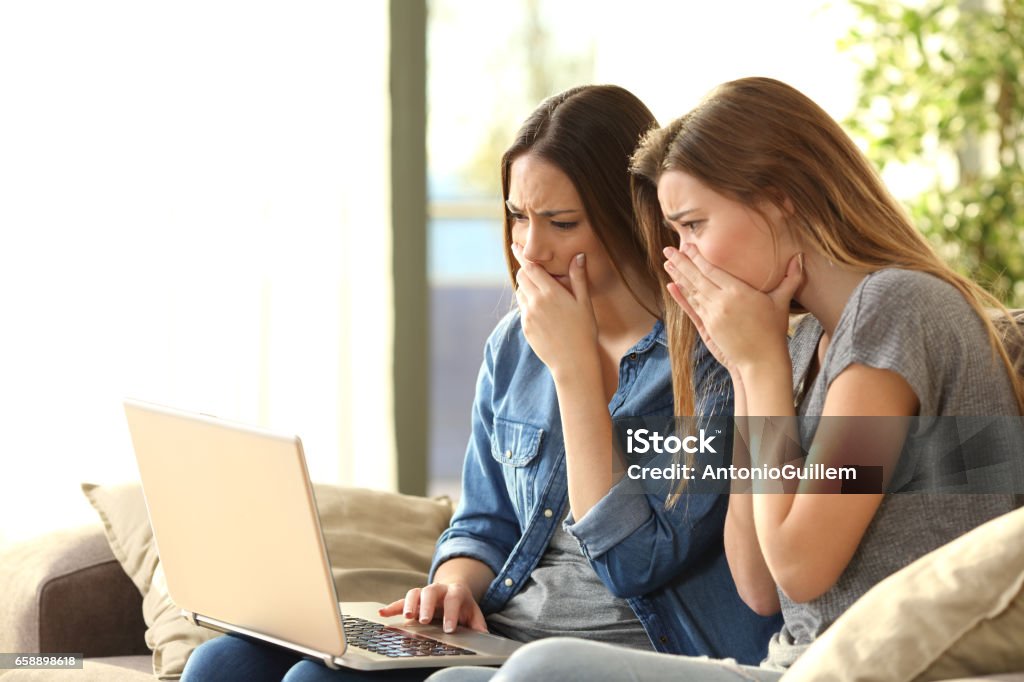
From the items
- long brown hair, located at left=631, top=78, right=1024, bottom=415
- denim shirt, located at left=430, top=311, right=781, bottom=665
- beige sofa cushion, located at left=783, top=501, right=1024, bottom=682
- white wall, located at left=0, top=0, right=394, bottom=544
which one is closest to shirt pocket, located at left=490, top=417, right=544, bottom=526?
denim shirt, located at left=430, top=311, right=781, bottom=665

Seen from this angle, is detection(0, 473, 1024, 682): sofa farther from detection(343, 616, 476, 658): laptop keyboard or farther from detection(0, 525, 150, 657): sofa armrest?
detection(343, 616, 476, 658): laptop keyboard

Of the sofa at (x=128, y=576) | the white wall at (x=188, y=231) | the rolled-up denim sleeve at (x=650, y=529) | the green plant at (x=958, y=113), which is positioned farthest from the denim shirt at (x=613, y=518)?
the green plant at (x=958, y=113)

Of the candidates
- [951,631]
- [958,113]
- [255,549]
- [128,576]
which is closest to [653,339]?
[255,549]

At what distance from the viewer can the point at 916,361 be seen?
117 centimetres

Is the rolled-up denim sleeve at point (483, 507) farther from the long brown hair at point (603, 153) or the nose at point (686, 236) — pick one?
the nose at point (686, 236)

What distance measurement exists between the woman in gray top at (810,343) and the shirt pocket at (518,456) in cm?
26

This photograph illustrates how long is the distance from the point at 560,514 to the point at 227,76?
1.87 metres

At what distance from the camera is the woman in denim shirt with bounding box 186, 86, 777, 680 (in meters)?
1.44

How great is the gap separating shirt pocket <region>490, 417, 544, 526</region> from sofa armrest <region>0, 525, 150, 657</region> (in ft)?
2.15

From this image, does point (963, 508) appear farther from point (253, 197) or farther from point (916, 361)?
point (253, 197)

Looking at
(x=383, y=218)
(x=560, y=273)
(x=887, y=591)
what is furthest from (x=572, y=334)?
(x=383, y=218)

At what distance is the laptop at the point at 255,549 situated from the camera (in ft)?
4.09

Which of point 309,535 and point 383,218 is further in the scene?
point 383,218

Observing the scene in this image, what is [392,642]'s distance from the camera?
1.38 m
